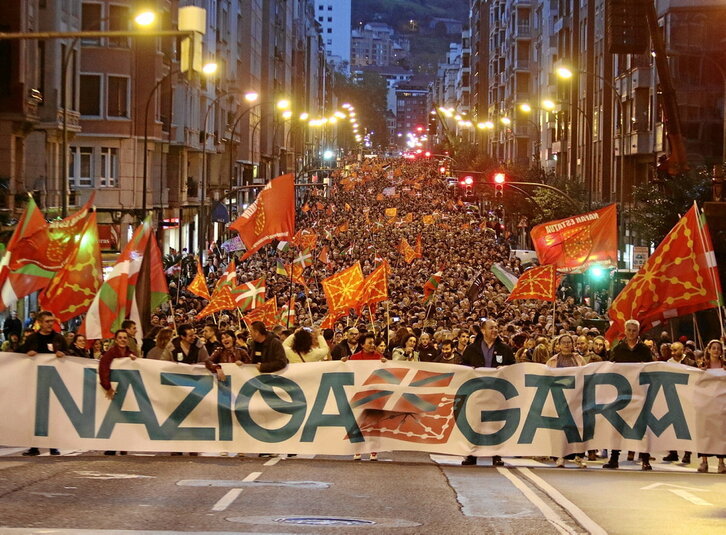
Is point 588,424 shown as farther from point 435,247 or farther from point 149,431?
point 435,247

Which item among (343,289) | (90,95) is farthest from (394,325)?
(90,95)

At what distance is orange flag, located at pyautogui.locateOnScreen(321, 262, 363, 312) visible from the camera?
24.8m

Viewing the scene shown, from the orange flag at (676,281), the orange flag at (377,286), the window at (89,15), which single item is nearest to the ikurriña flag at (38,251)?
the orange flag at (676,281)

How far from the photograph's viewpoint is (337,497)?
11359 millimetres

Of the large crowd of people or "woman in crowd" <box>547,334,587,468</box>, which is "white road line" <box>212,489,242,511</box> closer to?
the large crowd of people

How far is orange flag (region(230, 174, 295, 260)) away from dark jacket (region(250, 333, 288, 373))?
8.84m

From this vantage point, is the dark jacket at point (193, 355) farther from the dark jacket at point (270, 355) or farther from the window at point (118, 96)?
the window at point (118, 96)

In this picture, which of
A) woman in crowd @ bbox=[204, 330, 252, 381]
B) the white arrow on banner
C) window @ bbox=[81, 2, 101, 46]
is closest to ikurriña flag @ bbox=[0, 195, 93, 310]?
woman in crowd @ bbox=[204, 330, 252, 381]

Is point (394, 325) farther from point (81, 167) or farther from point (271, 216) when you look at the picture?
point (81, 167)

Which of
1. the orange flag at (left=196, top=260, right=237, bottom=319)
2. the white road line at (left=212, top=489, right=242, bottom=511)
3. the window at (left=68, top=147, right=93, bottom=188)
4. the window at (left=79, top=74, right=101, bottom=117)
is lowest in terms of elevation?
the white road line at (left=212, top=489, right=242, bottom=511)

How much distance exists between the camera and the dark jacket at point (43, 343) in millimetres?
14700

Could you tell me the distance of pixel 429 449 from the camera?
14109 millimetres

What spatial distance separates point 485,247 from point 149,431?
1636 inches

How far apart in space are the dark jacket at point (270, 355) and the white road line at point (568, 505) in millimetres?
2728
